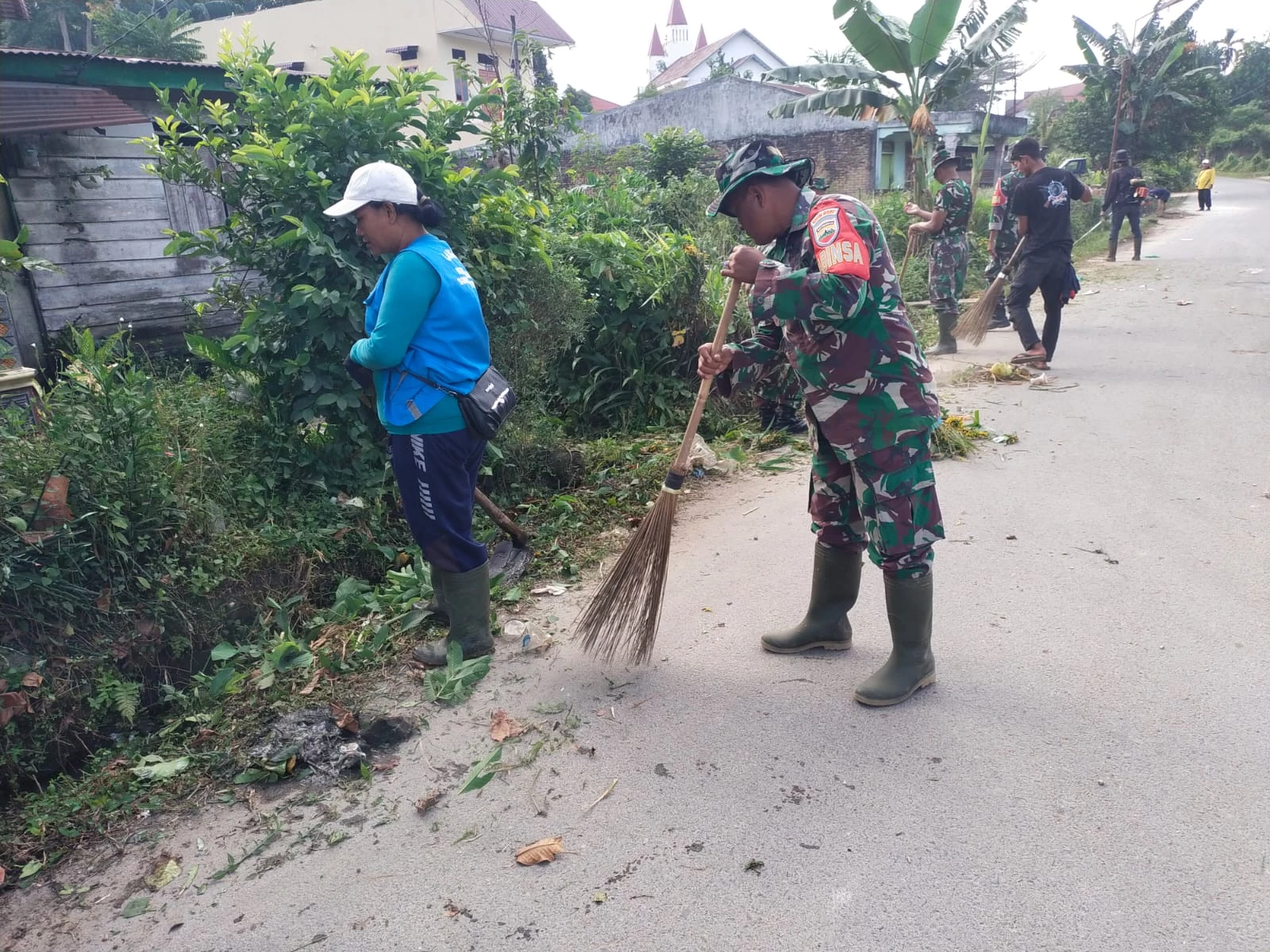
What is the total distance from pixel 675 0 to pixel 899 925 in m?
88.9

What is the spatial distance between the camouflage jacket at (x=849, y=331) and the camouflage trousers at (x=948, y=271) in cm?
697

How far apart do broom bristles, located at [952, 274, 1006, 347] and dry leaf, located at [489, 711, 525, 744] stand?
23.6 feet

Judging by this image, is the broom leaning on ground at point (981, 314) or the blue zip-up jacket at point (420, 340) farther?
the broom leaning on ground at point (981, 314)

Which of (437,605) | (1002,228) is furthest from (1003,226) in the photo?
(437,605)

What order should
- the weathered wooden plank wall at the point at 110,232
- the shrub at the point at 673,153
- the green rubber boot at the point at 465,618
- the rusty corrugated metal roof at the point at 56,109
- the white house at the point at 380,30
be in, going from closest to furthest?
the green rubber boot at the point at 465,618, the rusty corrugated metal roof at the point at 56,109, the weathered wooden plank wall at the point at 110,232, the shrub at the point at 673,153, the white house at the point at 380,30

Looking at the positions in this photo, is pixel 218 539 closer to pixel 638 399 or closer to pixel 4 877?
pixel 4 877

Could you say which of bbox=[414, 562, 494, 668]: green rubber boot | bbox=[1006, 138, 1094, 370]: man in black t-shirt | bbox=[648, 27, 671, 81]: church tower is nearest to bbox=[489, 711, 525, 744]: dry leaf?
bbox=[414, 562, 494, 668]: green rubber boot

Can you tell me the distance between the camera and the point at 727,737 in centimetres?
311

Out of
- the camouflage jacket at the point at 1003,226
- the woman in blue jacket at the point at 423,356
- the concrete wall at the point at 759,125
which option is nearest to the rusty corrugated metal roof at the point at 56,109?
the woman in blue jacket at the point at 423,356

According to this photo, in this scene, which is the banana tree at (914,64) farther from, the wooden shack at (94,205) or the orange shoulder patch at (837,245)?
the orange shoulder patch at (837,245)

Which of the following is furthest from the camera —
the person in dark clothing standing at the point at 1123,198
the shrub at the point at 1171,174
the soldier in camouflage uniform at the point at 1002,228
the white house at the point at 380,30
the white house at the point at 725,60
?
the white house at the point at 725,60

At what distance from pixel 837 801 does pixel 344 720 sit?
1738 millimetres

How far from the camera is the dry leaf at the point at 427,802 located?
110 inches

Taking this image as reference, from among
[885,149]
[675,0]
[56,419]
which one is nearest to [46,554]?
[56,419]
